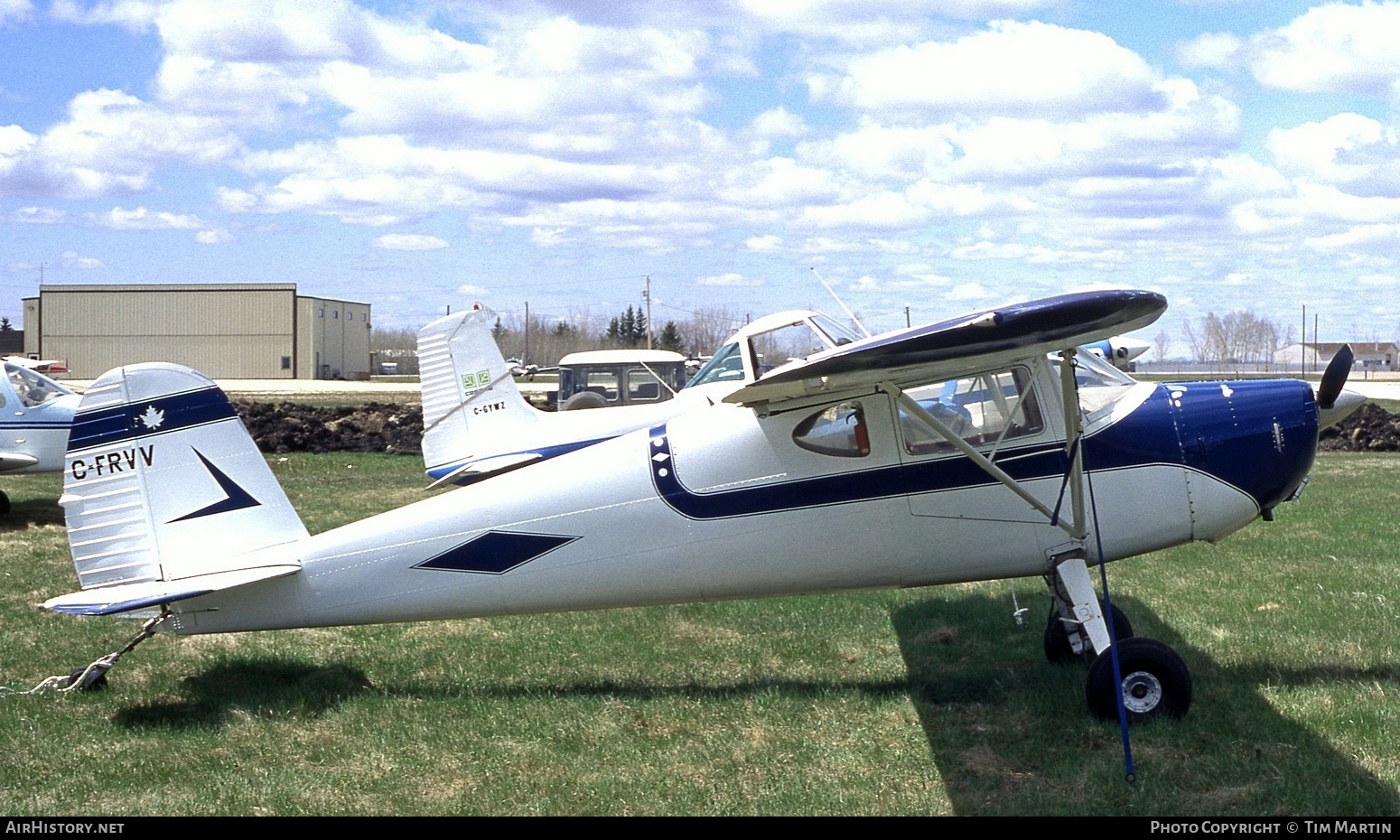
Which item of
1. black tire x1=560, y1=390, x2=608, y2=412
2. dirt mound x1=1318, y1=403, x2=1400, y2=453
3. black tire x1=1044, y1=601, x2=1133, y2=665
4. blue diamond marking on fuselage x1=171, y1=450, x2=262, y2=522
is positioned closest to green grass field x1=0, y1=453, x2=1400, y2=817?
black tire x1=1044, y1=601, x2=1133, y2=665

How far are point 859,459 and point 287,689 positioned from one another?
365cm

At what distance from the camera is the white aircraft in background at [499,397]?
12484mm

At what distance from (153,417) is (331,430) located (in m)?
17.3

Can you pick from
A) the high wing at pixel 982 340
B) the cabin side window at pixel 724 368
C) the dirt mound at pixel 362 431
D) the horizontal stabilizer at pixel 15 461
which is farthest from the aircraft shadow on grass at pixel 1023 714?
the dirt mound at pixel 362 431

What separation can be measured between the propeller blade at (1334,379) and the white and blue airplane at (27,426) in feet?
44.4

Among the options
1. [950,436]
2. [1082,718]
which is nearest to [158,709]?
[950,436]

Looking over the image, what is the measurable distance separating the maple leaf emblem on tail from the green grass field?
1.59 m

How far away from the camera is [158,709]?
21.3ft

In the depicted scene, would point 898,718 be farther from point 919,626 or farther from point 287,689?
point 287,689

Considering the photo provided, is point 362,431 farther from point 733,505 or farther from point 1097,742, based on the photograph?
point 1097,742

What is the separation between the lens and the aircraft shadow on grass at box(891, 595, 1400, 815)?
5172 millimetres

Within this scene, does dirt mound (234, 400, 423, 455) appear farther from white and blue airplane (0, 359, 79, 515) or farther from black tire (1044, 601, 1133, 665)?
black tire (1044, 601, 1133, 665)

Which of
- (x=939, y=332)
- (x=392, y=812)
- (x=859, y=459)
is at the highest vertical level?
(x=939, y=332)

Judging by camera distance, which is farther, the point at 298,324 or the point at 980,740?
the point at 298,324
